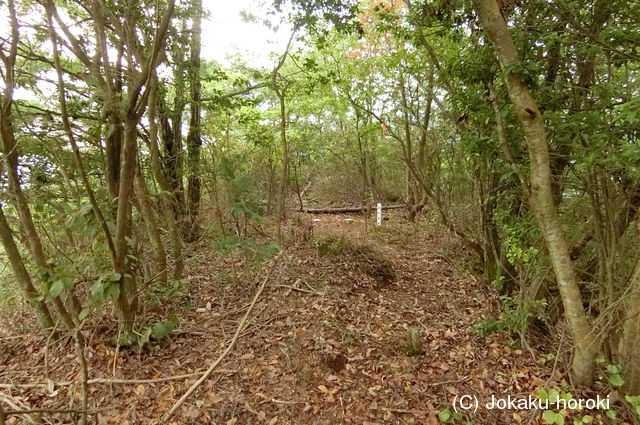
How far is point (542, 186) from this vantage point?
2.73 metres

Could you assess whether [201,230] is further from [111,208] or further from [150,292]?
[111,208]

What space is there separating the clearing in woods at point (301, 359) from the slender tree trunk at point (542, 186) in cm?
58

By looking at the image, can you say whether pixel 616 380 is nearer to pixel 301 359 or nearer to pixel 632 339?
pixel 632 339

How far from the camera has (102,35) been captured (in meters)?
2.62

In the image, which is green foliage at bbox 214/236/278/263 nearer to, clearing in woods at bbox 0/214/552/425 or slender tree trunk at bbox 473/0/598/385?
clearing in woods at bbox 0/214/552/425

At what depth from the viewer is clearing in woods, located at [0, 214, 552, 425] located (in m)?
2.88

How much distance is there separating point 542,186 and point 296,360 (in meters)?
2.84

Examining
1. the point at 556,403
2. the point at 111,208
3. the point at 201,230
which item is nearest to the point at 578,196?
the point at 556,403

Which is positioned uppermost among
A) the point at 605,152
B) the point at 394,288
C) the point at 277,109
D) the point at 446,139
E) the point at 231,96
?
the point at 277,109

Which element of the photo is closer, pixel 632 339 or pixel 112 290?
pixel 112 290

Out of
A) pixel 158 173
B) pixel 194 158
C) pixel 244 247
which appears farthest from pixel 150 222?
pixel 194 158

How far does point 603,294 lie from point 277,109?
8.75 meters

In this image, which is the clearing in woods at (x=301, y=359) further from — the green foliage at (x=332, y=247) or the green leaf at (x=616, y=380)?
the green leaf at (x=616, y=380)

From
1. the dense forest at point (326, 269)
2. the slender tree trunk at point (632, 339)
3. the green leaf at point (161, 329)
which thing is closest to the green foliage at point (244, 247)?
the dense forest at point (326, 269)
